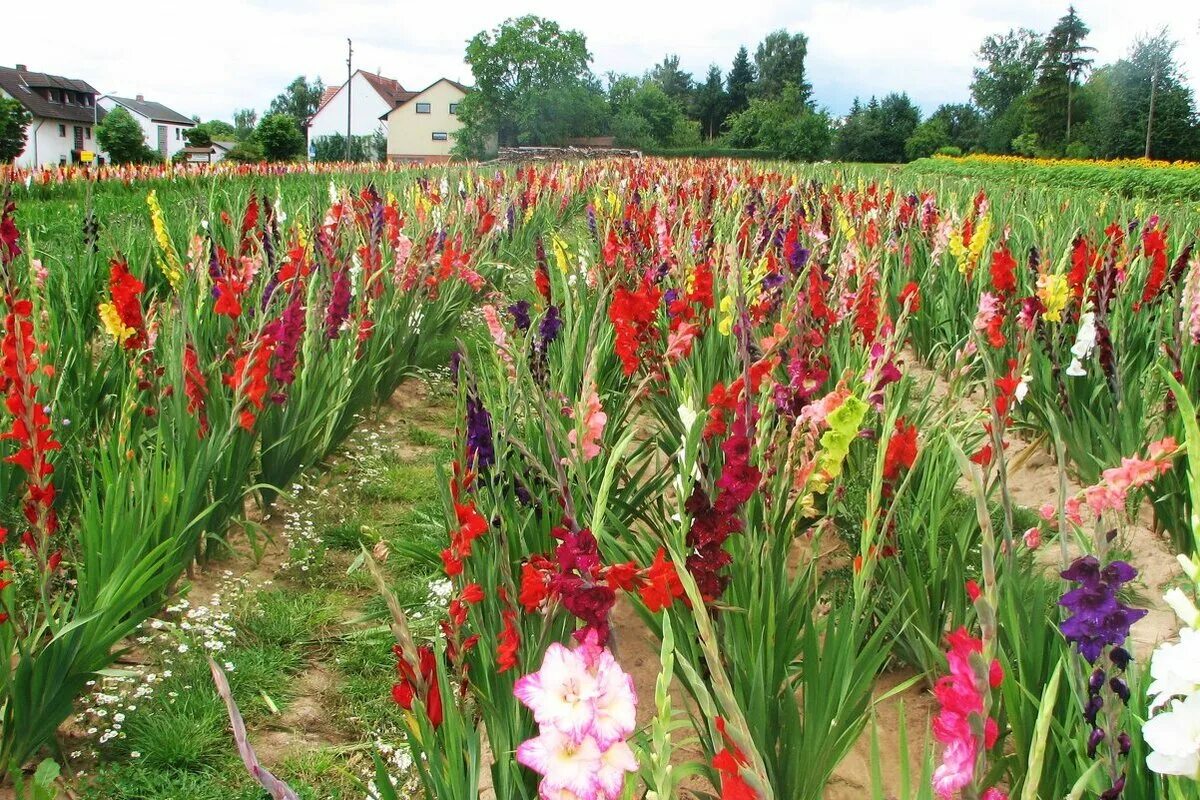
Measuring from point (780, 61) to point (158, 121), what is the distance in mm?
53411

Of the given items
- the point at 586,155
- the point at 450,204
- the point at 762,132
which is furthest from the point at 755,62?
the point at 450,204

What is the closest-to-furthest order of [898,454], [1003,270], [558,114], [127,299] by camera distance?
1. [898,454]
2. [127,299]
3. [1003,270]
4. [558,114]

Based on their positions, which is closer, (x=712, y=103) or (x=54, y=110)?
(x=54, y=110)

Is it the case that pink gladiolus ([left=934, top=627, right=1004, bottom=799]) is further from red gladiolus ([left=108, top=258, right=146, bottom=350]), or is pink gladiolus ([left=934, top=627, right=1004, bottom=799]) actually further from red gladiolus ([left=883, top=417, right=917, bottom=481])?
red gladiolus ([left=108, top=258, right=146, bottom=350])

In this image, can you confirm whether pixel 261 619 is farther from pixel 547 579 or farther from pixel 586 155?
pixel 586 155

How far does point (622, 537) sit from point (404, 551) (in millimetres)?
867

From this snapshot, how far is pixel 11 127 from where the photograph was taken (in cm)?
4366

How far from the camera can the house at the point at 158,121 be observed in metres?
78.2

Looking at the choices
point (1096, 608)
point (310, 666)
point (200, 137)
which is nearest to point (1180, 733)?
point (1096, 608)

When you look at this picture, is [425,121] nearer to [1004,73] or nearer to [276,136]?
[276,136]

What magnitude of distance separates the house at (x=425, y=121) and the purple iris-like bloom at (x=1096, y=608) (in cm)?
6349

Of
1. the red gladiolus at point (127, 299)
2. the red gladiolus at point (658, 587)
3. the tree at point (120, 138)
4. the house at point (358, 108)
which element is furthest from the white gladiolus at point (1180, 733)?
the house at point (358, 108)

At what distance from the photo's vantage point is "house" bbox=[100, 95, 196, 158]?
78250 mm

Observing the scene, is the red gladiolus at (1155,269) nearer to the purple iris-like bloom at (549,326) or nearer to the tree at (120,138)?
the purple iris-like bloom at (549,326)
